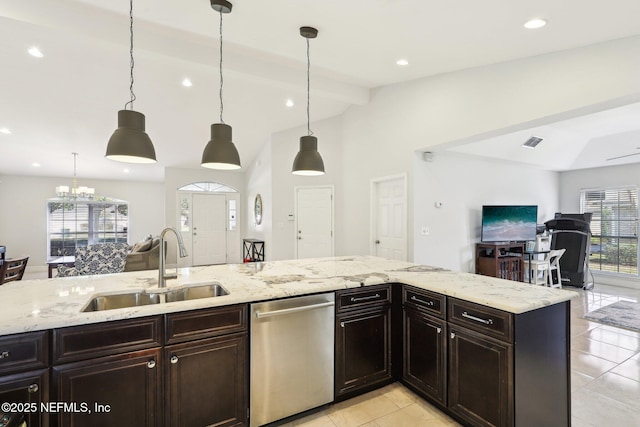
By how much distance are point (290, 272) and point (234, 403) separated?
102cm

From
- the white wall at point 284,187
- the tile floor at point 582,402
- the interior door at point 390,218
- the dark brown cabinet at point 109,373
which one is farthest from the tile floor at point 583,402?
the white wall at point 284,187

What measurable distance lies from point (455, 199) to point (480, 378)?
11.4 feet

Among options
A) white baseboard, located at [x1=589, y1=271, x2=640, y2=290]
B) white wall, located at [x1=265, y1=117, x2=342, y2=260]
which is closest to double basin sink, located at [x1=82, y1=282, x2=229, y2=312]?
white wall, located at [x1=265, y1=117, x2=342, y2=260]

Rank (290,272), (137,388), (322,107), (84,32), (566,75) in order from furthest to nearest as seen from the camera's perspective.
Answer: (322,107)
(84,32)
(566,75)
(290,272)
(137,388)

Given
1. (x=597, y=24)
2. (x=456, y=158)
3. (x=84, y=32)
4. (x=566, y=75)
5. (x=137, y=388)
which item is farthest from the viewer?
(x=456, y=158)

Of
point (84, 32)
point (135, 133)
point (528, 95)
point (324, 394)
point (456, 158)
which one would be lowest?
point (324, 394)

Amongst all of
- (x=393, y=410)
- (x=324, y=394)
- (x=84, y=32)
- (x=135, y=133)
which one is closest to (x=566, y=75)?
(x=393, y=410)

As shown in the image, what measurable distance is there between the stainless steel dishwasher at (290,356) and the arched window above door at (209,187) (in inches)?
296

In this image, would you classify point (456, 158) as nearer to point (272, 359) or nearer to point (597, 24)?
point (597, 24)

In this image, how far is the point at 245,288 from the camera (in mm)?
2033

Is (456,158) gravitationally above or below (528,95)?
below

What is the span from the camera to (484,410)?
6.00 feet

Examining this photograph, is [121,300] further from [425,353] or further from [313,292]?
[425,353]

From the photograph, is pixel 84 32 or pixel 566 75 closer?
pixel 566 75
